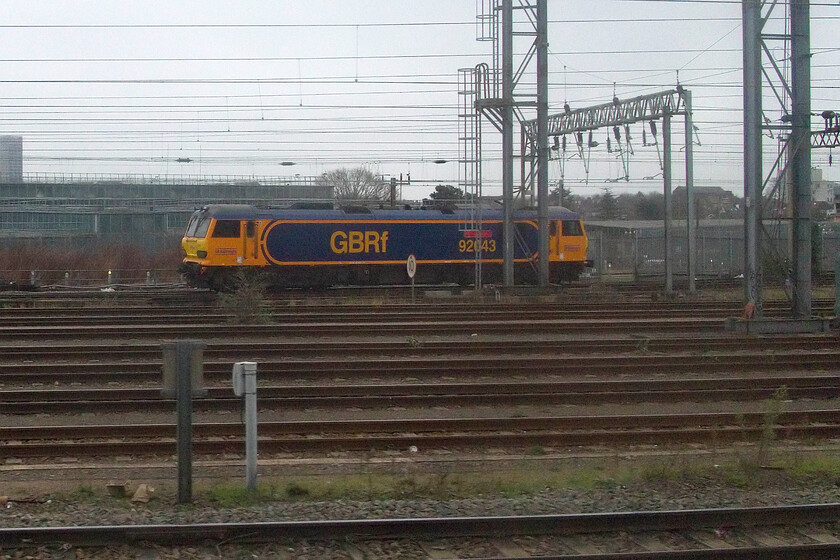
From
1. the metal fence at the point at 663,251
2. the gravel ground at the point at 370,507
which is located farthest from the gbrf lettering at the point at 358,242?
the gravel ground at the point at 370,507

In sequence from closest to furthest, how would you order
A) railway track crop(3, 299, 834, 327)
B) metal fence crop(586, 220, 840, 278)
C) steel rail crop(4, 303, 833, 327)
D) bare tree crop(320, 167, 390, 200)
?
steel rail crop(4, 303, 833, 327) → railway track crop(3, 299, 834, 327) → metal fence crop(586, 220, 840, 278) → bare tree crop(320, 167, 390, 200)

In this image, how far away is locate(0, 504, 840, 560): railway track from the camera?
5.97m

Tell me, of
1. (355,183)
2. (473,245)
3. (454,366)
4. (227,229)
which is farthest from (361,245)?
(355,183)

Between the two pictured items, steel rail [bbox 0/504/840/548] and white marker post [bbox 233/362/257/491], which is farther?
white marker post [bbox 233/362/257/491]

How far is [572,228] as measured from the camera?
31.4m

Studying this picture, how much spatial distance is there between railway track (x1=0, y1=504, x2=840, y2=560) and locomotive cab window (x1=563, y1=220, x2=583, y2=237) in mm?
24919

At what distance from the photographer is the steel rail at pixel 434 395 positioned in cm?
1080

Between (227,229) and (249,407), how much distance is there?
2034cm

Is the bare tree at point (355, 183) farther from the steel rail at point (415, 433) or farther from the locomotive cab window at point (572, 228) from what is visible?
the steel rail at point (415, 433)

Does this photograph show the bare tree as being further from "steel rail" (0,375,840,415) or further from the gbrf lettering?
"steel rail" (0,375,840,415)

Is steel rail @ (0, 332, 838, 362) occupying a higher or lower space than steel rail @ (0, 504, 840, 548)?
higher

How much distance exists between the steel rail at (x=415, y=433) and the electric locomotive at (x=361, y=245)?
1616 cm

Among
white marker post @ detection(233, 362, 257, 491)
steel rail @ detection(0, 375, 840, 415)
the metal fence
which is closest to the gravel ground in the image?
white marker post @ detection(233, 362, 257, 491)

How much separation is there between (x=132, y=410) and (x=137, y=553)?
16.8ft
